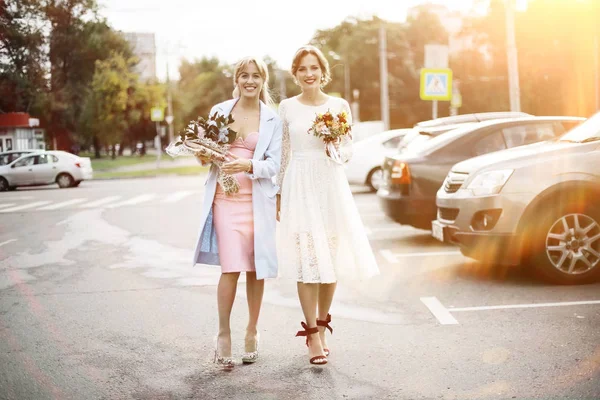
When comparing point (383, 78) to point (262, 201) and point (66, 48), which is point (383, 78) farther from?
point (262, 201)

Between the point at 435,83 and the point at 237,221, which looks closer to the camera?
the point at 237,221

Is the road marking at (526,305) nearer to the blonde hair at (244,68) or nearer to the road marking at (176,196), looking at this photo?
the blonde hair at (244,68)

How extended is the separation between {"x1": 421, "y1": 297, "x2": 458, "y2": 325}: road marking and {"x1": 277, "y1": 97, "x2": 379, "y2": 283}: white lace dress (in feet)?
3.95

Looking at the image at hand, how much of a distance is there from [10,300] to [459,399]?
15.7 ft

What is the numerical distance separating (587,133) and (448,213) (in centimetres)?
156

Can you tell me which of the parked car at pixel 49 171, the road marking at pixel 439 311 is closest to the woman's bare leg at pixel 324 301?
the road marking at pixel 439 311

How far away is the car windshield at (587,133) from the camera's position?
7069mm

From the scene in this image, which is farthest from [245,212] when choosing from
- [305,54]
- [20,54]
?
[20,54]

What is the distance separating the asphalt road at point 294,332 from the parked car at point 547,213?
284 millimetres

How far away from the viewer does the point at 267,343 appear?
528 centimetres

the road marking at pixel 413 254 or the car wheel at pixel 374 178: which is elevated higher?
the car wheel at pixel 374 178

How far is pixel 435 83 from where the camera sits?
20.0 m

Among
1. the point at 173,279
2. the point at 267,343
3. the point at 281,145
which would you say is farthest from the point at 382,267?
the point at 281,145

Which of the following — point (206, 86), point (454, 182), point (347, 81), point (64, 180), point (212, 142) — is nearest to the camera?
point (212, 142)
